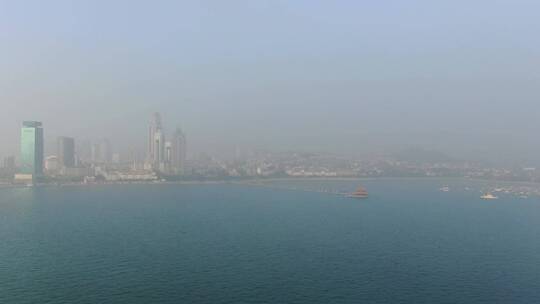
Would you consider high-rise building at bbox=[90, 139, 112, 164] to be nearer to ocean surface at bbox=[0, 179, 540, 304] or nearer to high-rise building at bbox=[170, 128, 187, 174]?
high-rise building at bbox=[170, 128, 187, 174]

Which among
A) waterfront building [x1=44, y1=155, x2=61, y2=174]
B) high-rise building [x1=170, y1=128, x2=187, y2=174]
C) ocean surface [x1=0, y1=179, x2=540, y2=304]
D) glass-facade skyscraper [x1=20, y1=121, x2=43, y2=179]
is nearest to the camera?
ocean surface [x1=0, y1=179, x2=540, y2=304]

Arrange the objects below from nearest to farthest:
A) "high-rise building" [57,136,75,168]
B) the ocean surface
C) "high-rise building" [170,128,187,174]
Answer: the ocean surface
"high-rise building" [57,136,75,168]
"high-rise building" [170,128,187,174]

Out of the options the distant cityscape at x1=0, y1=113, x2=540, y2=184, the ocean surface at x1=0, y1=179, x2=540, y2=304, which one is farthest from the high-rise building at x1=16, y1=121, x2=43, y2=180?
the ocean surface at x1=0, y1=179, x2=540, y2=304

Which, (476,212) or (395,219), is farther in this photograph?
(476,212)

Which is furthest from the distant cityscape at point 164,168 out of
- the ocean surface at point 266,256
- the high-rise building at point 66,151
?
the ocean surface at point 266,256

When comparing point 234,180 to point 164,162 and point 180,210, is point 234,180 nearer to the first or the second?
point 164,162

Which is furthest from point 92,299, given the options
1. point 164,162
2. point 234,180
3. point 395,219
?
point 164,162

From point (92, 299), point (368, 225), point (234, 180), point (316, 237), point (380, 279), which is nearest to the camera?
point (92, 299)
